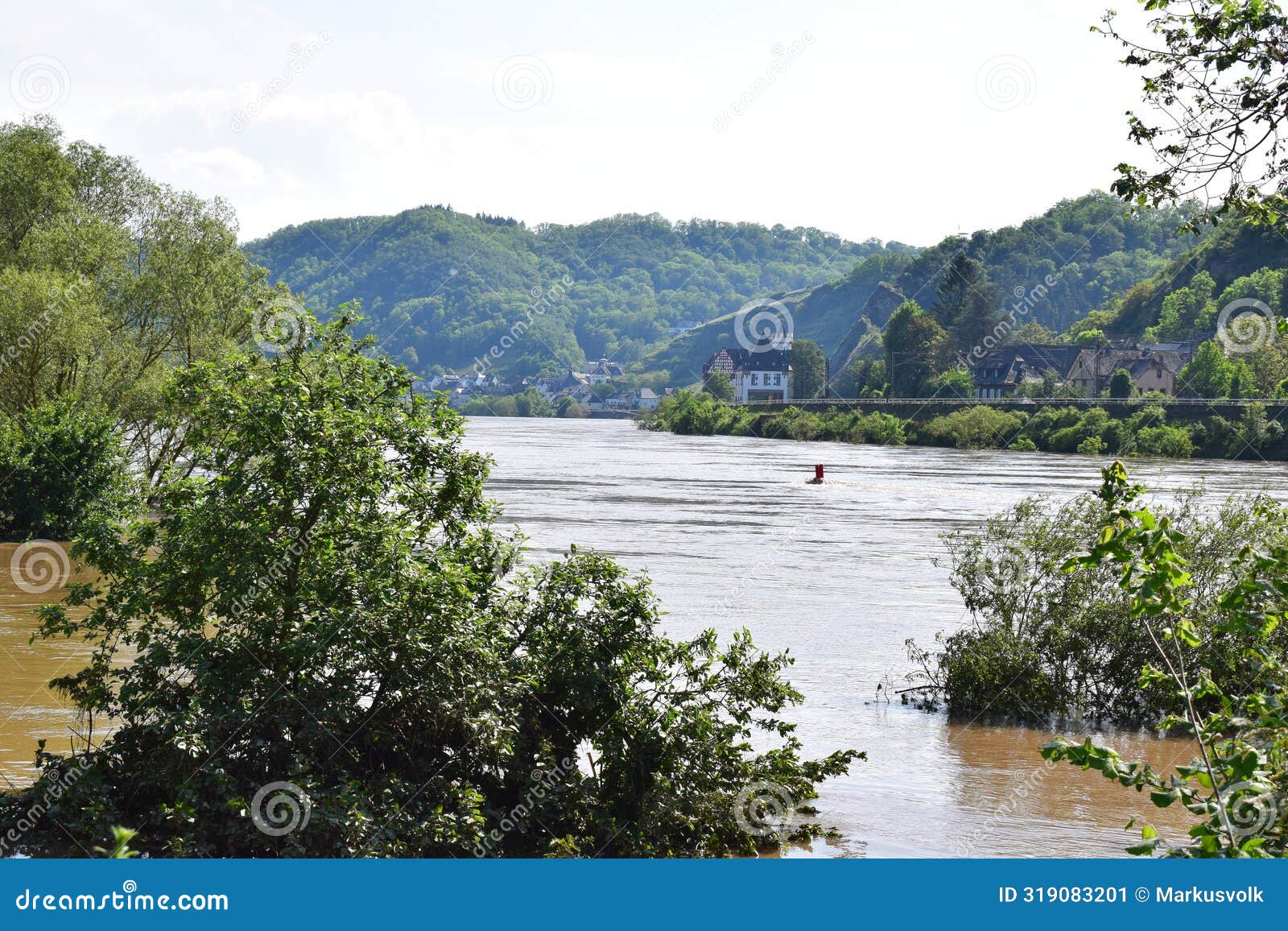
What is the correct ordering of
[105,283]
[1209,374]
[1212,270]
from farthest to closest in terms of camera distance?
[1212,270] < [1209,374] < [105,283]

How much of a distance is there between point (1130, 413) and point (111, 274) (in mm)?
79431

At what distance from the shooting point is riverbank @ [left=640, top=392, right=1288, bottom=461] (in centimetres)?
8769

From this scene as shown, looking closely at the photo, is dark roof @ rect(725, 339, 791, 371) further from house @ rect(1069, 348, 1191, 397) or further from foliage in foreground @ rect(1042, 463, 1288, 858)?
foliage in foreground @ rect(1042, 463, 1288, 858)

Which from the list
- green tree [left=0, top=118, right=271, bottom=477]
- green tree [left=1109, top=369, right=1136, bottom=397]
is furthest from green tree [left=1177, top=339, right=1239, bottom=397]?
green tree [left=0, top=118, right=271, bottom=477]

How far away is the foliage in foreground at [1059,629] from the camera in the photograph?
50.5 feet

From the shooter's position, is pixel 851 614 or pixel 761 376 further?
pixel 761 376

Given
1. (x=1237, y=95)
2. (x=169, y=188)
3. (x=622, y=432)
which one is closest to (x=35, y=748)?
(x=1237, y=95)

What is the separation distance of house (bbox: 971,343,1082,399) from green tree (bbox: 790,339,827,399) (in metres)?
29.8

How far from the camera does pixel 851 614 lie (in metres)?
23.5

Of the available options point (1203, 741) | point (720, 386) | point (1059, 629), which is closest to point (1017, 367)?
point (720, 386)

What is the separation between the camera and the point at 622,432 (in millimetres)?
148250

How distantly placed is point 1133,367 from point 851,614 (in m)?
123

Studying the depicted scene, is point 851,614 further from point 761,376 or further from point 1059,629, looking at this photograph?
point 761,376

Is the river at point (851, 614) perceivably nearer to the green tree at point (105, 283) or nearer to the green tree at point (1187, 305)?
the green tree at point (105, 283)
